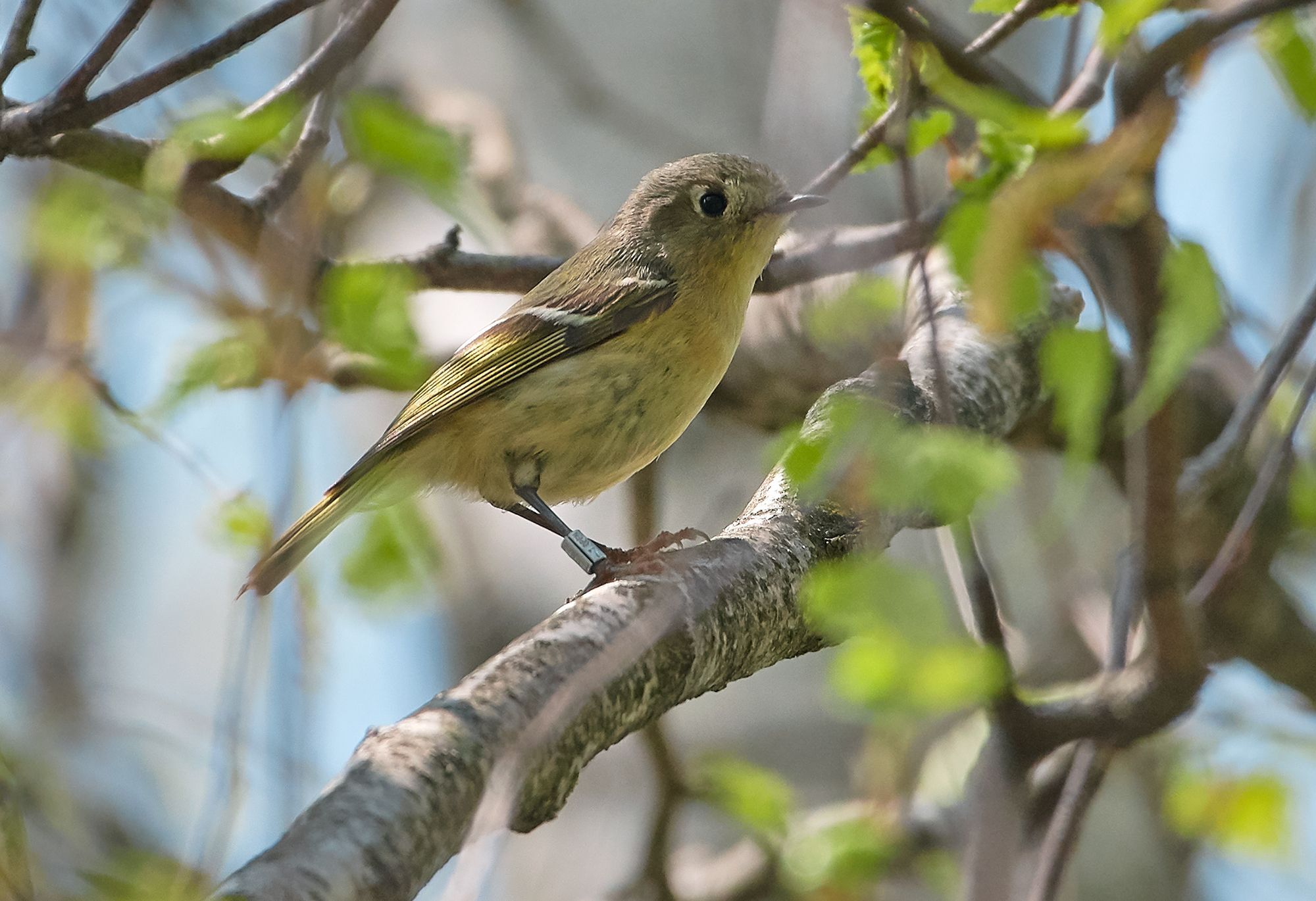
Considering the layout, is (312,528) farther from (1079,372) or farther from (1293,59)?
(1293,59)

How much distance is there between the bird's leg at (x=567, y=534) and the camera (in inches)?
94.0

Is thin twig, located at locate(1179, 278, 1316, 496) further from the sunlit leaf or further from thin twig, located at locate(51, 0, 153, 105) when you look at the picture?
thin twig, located at locate(51, 0, 153, 105)

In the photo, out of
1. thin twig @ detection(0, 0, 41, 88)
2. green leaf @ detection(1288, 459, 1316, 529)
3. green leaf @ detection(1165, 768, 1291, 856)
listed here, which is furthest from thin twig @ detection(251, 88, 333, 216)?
green leaf @ detection(1165, 768, 1291, 856)

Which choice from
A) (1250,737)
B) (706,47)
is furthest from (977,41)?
(706,47)

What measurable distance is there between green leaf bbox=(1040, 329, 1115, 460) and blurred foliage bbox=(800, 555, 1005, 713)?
29cm

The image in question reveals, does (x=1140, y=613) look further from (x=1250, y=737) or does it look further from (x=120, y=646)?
(x=120, y=646)

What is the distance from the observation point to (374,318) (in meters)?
1.79

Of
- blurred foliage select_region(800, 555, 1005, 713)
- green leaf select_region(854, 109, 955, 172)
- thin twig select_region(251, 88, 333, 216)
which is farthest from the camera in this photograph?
thin twig select_region(251, 88, 333, 216)

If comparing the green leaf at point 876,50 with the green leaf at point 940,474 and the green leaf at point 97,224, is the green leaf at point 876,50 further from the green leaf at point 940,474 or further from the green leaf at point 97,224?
the green leaf at point 97,224

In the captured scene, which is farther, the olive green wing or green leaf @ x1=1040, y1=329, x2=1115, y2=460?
the olive green wing

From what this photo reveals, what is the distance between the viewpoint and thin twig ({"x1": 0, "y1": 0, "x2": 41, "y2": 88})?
1.70 m

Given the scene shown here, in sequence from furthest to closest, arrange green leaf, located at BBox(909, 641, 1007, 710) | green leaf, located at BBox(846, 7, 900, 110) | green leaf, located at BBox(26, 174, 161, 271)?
green leaf, located at BBox(26, 174, 161, 271) → green leaf, located at BBox(846, 7, 900, 110) → green leaf, located at BBox(909, 641, 1007, 710)

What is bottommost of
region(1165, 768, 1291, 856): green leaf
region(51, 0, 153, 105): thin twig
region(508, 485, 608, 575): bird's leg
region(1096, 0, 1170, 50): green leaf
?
region(1165, 768, 1291, 856): green leaf

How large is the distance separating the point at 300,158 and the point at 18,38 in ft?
1.61
